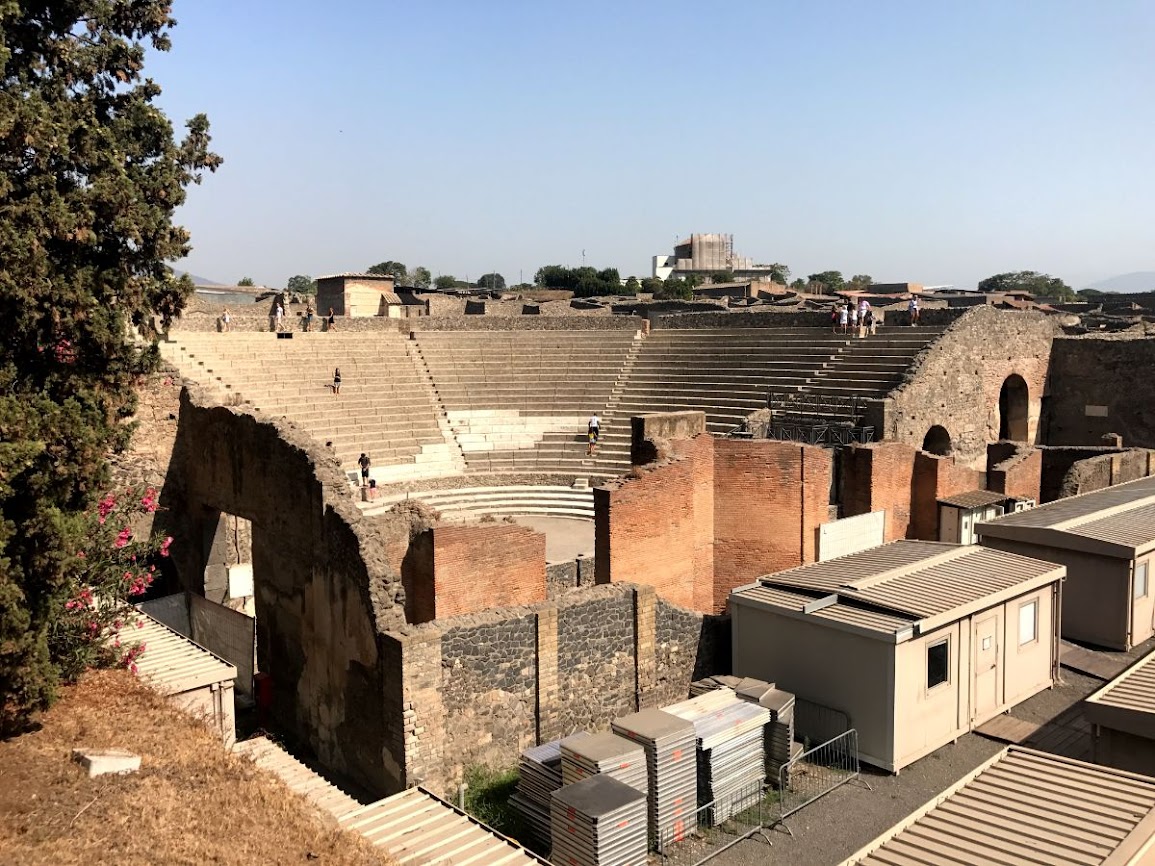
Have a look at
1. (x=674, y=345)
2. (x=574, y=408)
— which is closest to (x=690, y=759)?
(x=574, y=408)

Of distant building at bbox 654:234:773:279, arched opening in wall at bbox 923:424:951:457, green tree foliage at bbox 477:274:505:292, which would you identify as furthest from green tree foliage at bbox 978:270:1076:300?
arched opening in wall at bbox 923:424:951:457

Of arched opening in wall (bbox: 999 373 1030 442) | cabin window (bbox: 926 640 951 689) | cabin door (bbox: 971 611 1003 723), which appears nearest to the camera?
cabin window (bbox: 926 640 951 689)

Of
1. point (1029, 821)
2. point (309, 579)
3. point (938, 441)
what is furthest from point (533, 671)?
point (938, 441)

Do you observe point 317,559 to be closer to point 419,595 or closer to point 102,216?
point 419,595

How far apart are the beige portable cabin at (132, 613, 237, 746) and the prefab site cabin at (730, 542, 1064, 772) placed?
4964mm

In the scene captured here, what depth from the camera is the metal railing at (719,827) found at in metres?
7.17

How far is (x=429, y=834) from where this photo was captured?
20.0 feet

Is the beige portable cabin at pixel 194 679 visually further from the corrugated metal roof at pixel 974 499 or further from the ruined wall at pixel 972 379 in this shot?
the ruined wall at pixel 972 379

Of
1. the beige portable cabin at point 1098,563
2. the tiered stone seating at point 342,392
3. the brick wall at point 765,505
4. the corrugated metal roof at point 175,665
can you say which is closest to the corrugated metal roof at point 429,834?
the corrugated metal roof at point 175,665

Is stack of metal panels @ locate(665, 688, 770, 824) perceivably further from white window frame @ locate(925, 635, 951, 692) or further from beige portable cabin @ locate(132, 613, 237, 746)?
beige portable cabin @ locate(132, 613, 237, 746)

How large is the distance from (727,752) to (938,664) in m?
2.39

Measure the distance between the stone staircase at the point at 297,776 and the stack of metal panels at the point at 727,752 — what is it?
9.12 feet

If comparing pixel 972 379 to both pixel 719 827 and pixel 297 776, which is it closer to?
pixel 719 827

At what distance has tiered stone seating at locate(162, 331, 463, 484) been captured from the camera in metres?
20.0
